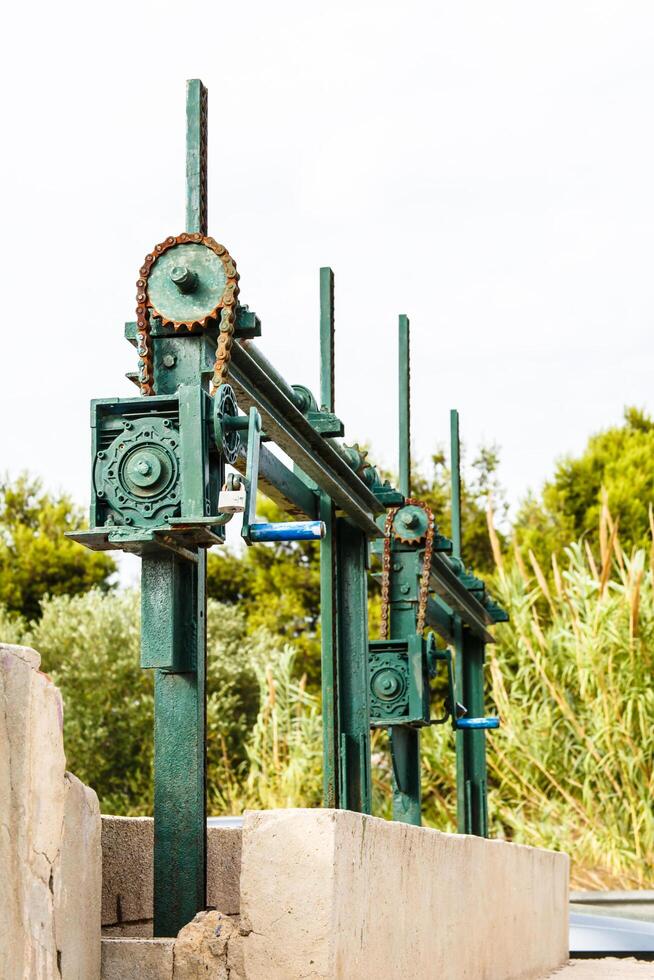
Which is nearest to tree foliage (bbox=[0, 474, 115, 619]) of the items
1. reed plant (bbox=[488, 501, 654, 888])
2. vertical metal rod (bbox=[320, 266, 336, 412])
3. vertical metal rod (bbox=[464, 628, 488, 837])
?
reed plant (bbox=[488, 501, 654, 888])

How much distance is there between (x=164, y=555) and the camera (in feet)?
13.6

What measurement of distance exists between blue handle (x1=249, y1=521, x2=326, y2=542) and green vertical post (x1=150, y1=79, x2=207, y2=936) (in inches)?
10.3

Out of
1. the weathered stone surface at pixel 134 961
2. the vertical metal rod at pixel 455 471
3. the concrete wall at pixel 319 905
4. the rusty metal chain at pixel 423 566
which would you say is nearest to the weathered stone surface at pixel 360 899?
the concrete wall at pixel 319 905

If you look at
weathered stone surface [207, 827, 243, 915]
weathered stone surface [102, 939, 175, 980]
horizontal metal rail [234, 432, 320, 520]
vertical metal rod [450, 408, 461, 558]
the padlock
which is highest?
vertical metal rod [450, 408, 461, 558]

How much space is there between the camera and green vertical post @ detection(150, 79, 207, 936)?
4.06 meters

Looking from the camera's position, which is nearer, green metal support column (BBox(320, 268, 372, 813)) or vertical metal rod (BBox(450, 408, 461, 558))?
green metal support column (BBox(320, 268, 372, 813))

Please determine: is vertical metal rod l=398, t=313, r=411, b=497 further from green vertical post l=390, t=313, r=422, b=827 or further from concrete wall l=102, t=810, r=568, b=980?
concrete wall l=102, t=810, r=568, b=980

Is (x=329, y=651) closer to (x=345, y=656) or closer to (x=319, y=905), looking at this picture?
(x=345, y=656)

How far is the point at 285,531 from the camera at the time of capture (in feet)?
12.9

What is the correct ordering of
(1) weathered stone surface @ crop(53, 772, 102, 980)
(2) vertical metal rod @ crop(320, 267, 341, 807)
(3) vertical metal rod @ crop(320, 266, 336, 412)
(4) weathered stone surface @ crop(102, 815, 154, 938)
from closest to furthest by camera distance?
(1) weathered stone surface @ crop(53, 772, 102, 980) < (4) weathered stone surface @ crop(102, 815, 154, 938) < (2) vertical metal rod @ crop(320, 267, 341, 807) < (3) vertical metal rod @ crop(320, 266, 336, 412)

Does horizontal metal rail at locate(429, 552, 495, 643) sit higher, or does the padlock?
horizontal metal rail at locate(429, 552, 495, 643)

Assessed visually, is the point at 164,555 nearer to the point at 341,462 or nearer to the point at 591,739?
the point at 341,462

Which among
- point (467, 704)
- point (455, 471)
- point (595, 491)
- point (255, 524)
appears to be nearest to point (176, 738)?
point (255, 524)

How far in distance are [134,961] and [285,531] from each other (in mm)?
1076
